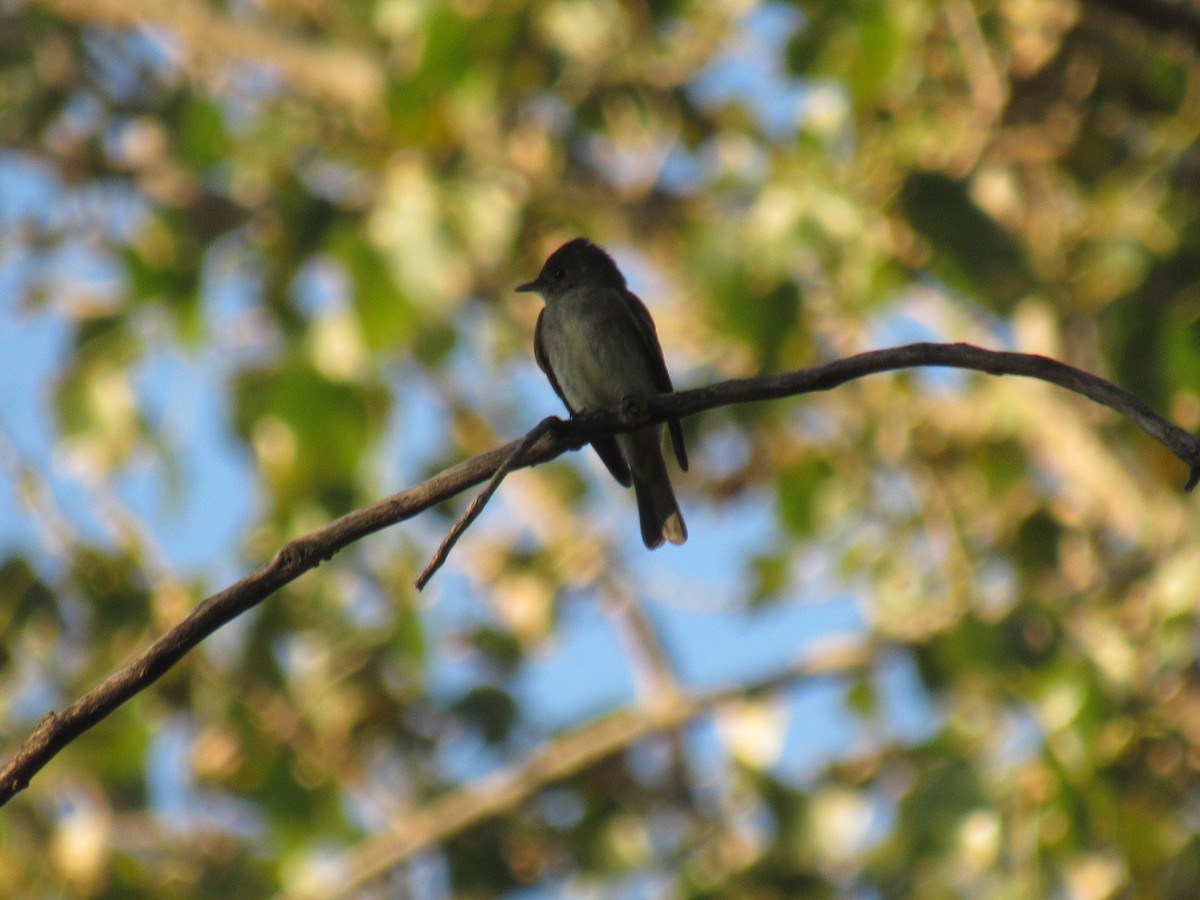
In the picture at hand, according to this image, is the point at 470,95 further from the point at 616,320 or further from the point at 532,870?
the point at 532,870

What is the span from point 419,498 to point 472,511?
12 cm

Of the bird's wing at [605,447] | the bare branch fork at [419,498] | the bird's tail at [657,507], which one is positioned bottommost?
the bare branch fork at [419,498]

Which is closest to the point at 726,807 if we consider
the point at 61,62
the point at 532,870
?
the point at 532,870

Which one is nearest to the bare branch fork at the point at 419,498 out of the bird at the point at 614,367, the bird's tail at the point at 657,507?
the bird's tail at the point at 657,507

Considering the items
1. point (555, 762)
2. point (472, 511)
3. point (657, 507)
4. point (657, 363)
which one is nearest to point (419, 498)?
point (472, 511)

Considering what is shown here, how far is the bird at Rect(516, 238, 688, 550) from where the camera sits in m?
4.83

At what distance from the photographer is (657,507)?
478 centimetres

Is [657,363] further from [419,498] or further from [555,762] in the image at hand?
[419,498]

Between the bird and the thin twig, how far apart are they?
91.0 inches

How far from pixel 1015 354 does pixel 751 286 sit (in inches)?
113

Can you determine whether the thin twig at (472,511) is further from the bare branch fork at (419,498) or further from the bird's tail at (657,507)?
the bird's tail at (657,507)

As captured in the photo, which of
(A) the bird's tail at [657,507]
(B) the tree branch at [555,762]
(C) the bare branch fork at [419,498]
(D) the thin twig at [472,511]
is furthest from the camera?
(B) the tree branch at [555,762]

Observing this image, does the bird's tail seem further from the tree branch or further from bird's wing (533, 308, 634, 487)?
the tree branch

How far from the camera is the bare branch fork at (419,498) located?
2.02 m
